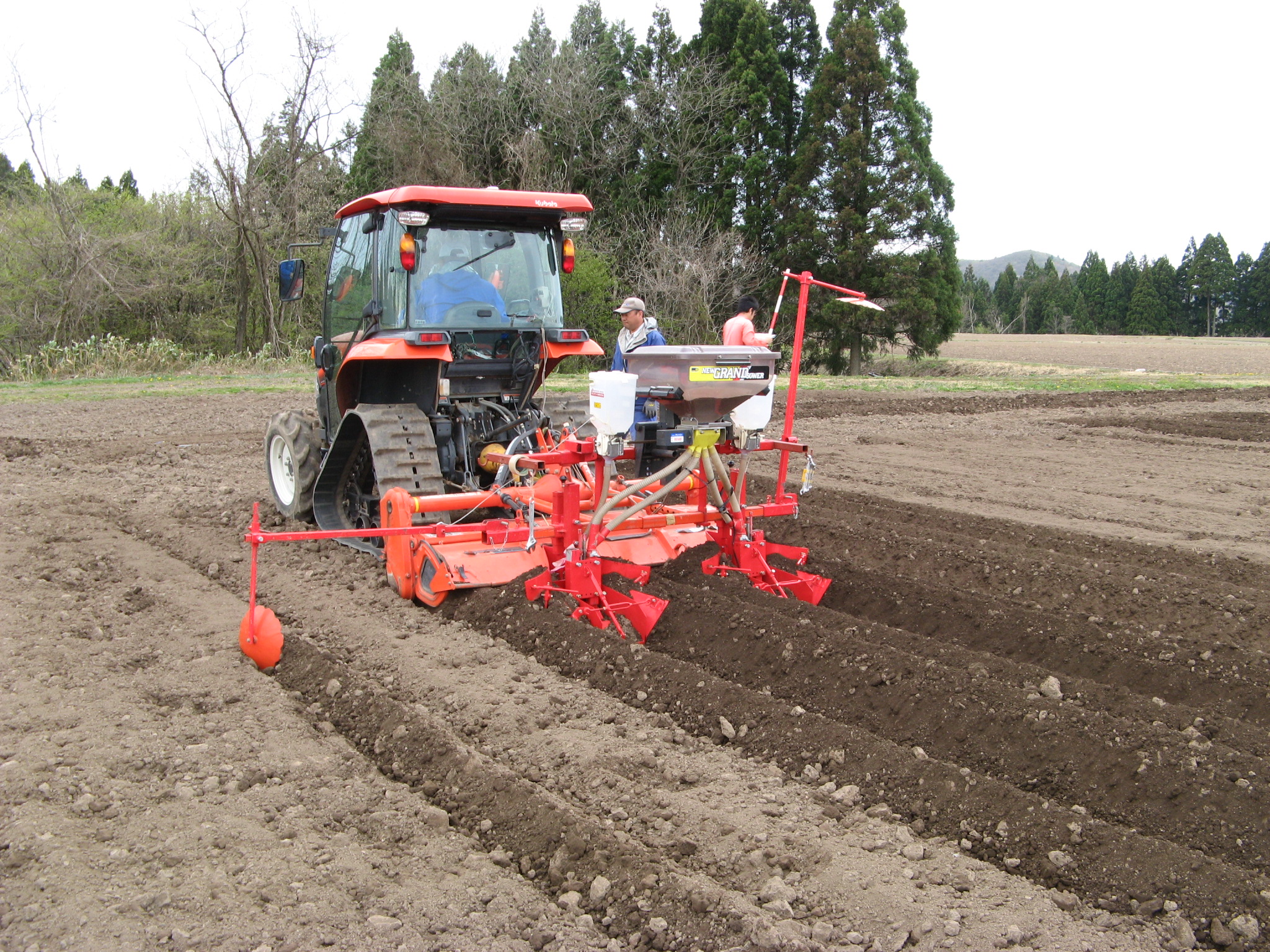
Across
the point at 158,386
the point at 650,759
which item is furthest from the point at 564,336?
the point at 158,386

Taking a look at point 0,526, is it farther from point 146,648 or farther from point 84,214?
point 84,214

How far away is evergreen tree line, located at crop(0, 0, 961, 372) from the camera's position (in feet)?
86.7

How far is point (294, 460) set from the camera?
698 centimetres

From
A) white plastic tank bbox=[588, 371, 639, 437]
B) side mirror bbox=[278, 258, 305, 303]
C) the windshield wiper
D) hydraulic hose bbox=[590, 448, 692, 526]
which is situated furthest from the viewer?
side mirror bbox=[278, 258, 305, 303]

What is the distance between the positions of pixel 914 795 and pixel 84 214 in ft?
96.4

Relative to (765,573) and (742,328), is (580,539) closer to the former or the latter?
(765,573)

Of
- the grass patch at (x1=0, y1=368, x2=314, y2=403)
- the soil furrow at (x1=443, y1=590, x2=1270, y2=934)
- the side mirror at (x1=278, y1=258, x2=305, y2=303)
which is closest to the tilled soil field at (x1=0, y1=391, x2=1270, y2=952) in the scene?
the soil furrow at (x1=443, y1=590, x2=1270, y2=934)

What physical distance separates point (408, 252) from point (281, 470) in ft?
7.93

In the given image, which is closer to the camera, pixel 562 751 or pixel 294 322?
pixel 562 751

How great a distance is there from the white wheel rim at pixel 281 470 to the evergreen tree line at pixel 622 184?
60.9ft

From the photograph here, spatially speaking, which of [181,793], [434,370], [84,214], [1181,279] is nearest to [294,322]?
[84,214]

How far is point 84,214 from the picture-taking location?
27.0 metres

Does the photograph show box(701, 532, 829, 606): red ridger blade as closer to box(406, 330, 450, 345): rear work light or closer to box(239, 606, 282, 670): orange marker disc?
box(406, 330, 450, 345): rear work light

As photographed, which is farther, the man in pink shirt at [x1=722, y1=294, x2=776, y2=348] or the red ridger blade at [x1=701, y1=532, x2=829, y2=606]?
the man in pink shirt at [x1=722, y1=294, x2=776, y2=348]
